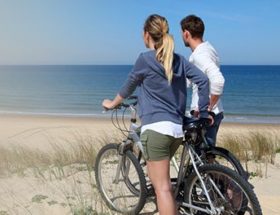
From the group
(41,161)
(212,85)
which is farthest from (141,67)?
(41,161)

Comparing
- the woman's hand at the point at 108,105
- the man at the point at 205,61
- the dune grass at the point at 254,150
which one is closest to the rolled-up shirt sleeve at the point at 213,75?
the man at the point at 205,61

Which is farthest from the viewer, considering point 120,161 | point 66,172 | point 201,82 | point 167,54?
point 66,172

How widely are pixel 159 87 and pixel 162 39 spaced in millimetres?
361

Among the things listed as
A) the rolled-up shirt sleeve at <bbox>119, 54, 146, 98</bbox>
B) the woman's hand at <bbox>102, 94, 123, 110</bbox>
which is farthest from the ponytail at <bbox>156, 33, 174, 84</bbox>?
the woman's hand at <bbox>102, 94, 123, 110</bbox>

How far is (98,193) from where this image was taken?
5094 millimetres

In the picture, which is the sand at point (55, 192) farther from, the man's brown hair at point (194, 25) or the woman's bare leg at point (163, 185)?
the man's brown hair at point (194, 25)

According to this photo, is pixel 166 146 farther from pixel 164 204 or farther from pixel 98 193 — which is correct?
pixel 98 193

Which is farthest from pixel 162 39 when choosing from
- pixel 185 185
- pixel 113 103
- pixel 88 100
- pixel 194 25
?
pixel 88 100

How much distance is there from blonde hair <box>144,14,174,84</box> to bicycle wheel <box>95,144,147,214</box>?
123 cm

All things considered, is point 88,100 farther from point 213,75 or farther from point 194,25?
point 213,75

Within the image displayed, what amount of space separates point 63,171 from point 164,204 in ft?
9.24

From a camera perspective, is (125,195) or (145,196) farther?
(125,195)

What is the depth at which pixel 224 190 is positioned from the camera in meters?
3.86

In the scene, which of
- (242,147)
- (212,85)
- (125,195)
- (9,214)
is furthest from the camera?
(242,147)
